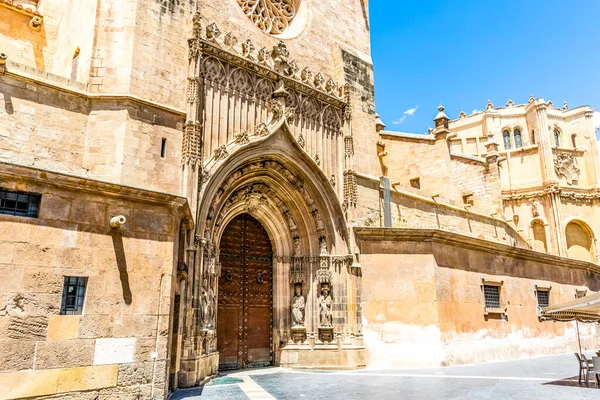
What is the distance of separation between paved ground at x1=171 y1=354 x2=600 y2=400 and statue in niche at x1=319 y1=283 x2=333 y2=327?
147cm

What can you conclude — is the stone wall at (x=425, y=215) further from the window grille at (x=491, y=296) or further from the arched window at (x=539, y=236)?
the arched window at (x=539, y=236)

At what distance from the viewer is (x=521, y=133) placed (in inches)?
1970

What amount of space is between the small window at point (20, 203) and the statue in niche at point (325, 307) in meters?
8.27

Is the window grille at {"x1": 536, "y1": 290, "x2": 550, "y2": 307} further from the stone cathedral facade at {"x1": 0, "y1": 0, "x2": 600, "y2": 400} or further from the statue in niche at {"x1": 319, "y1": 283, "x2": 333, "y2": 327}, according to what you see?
the statue in niche at {"x1": 319, "y1": 283, "x2": 333, "y2": 327}

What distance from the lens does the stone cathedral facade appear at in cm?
680

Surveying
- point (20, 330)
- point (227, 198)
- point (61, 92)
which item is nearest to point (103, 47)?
point (61, 92)

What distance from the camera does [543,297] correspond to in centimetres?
1778

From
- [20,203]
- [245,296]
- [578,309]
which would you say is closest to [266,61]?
[245,296]

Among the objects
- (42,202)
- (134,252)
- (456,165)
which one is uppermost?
(456,165)

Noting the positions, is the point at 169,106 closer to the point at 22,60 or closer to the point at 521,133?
the point at 22,60

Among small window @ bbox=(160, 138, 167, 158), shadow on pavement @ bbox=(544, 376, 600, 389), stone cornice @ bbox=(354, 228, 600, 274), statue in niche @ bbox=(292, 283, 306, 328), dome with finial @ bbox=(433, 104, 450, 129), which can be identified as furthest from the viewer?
dome with finial @ bbox=(433, 104, 450, 129)

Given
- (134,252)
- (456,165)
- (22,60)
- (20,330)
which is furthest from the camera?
(456,165)

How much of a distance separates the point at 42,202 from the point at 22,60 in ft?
24.2

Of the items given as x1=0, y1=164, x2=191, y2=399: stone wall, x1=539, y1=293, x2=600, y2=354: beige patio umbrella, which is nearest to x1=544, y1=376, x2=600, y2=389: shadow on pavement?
x1=539, y1=293, x2=600, y2=354: beige patio umbrella
